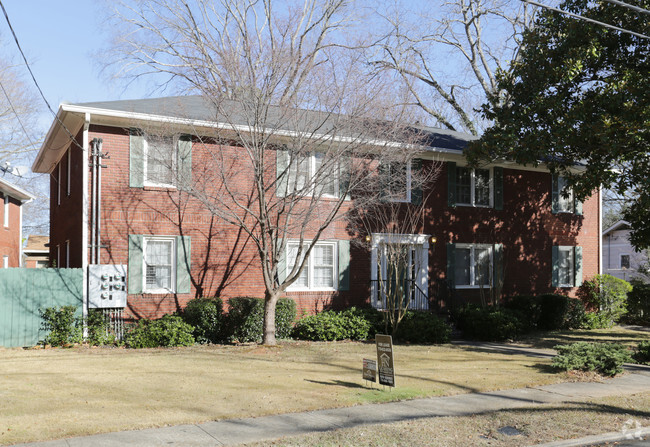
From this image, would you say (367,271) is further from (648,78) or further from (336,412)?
A: (336,412)

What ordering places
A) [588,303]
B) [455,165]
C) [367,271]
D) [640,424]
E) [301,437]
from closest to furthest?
[301,437], [640,424], [367,271], [455,165], [588,303]

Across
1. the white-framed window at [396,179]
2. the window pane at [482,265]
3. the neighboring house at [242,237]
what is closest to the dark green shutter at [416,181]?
the neighboring house at [242,237]

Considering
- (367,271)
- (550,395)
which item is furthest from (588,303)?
(550,395)

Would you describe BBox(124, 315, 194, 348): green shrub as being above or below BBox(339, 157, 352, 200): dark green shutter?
below

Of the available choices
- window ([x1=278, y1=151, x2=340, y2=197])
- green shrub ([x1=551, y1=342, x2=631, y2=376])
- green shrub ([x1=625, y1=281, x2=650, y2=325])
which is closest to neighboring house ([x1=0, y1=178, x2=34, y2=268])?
window ([x1=278, y1=151, x2=340, y2=197])

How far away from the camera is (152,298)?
15852 mm

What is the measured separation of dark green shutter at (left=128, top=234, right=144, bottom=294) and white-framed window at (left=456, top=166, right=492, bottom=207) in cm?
1043

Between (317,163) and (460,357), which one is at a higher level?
(317,163)

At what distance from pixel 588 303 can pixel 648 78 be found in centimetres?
1034

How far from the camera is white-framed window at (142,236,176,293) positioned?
52.6 ft

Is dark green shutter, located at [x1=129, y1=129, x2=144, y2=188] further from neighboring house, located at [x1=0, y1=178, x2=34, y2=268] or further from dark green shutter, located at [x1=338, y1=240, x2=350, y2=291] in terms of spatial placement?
neighboring house, located at [x1=0, y1=178, x2=34, y2=268]

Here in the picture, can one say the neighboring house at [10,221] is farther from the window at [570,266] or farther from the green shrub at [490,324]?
the window at [570,266]

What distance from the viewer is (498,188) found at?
2133cm

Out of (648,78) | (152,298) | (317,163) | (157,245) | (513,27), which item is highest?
(513,27)
